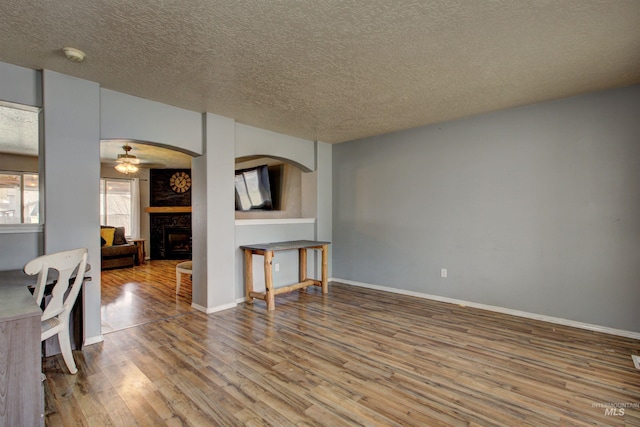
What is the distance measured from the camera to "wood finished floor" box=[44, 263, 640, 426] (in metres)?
1.92

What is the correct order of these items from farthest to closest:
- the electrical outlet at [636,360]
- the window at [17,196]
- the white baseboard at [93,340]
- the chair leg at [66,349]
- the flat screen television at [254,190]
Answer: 1. the window at [17,196]
2. the flat screen television at [254,190]
3. the white baseboard at [93,340]
4. the electrical outlet at [636,360]
5. the chair leg at [66,349]

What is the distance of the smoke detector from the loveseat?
550 centimetres

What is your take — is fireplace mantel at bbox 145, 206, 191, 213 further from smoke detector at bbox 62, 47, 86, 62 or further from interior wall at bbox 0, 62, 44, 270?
smoke detector at bbox 62, 47, 86, 62

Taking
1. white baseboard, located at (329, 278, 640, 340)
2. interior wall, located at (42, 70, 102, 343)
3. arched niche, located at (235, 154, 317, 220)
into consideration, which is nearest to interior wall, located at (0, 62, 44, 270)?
interior wall, located at (42, 70, 102, 343)

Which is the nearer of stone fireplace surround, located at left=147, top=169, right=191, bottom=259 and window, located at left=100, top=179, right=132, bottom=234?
window, located at left=100, top=179, right=132, bottom=234

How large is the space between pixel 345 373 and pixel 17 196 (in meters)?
8.39

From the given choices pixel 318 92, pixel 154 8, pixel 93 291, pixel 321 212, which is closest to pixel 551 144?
pixel 318 92

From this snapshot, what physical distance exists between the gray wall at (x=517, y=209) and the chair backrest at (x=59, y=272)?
3865mm

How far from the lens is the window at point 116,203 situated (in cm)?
810

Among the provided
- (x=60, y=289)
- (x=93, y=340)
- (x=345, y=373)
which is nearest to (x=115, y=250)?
(x=93, y=340)

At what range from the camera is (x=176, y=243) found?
28.1ft

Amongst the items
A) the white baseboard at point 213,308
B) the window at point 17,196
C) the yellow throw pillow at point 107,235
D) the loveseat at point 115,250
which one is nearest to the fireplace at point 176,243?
the loveseat at point 115,250

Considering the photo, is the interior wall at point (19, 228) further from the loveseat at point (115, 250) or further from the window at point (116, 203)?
the window at point (116, 203)

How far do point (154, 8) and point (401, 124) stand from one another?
3.35 m
